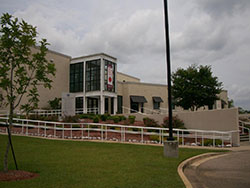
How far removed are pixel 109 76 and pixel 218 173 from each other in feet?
91.6

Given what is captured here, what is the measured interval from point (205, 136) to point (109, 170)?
11.6 m

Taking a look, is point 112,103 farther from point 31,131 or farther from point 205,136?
point 205,136

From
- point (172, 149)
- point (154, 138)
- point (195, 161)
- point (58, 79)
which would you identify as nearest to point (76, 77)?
point (58, 79)

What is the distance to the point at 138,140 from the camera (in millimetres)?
16922

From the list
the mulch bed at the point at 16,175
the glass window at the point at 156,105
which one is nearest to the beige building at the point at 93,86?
the glass window at the point at 156,105

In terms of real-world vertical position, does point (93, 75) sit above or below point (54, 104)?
above

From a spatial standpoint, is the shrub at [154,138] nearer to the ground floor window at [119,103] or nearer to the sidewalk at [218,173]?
the sidewalk at [218,173]

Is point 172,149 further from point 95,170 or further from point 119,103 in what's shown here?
point 119,103

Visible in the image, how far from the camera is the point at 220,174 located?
26.3 ft

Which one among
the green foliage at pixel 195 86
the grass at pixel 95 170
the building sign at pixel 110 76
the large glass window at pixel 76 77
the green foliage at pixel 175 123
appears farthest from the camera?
the large glass window at pixel 76 77

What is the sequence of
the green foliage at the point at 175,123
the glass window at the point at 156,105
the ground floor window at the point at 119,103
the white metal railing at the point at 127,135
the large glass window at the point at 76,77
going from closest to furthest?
the white metal railing at the point at 127,135, the green foliage at the point at 175,123, the large glass window at the point at 76,77, the ground floor window at the point at 119,103, the glass window at the point at 156,105

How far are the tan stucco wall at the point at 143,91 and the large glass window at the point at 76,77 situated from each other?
680 centimetres

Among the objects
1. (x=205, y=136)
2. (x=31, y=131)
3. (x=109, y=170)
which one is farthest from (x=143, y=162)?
(x=31, y=131)

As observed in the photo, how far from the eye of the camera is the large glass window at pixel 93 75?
34.4 metres
